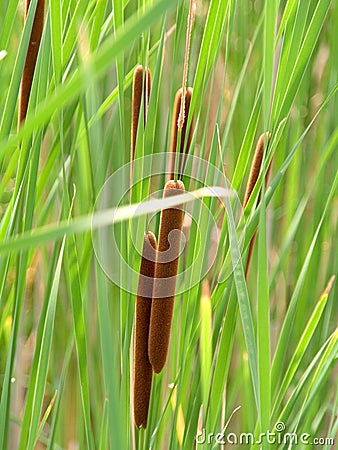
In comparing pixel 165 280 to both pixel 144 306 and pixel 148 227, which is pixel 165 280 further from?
pixel 148 227

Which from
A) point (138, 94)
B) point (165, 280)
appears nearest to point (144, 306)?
point (165, 280)

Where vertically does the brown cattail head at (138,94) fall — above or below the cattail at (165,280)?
above

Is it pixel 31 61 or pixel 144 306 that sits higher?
Result: pixel 31 61

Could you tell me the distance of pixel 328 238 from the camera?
3.29 feet

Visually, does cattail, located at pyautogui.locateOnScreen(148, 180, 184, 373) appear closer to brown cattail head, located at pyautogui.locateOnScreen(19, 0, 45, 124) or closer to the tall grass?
the tall grass

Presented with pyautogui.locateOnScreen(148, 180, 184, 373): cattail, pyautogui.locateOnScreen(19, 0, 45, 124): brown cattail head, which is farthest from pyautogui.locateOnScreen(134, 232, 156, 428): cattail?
pyautogui.locateOnScreen(19, 0, 45, 124): brown cattail head

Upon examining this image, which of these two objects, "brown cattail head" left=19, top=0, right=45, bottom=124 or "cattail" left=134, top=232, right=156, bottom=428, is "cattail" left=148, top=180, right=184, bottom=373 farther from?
"brown cattail head" left=19, top=0, right=45, bottom=124

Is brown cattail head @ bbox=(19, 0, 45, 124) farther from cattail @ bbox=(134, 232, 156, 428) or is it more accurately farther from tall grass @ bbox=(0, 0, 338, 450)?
cattail @ bbox=(134, 232, 156, 428)

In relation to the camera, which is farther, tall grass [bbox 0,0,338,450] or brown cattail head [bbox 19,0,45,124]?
brown cattail head [bbox 19,0,45,124]

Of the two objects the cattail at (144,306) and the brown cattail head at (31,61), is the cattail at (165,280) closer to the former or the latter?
the cattail at (144,306)

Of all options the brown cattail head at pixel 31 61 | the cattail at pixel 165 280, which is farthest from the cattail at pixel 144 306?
the brown cattail head at pixel 31 61

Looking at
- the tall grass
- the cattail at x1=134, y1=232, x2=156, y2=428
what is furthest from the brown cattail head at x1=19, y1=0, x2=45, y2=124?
the cattail at x1=134, y1=232, x2=156, y2=428

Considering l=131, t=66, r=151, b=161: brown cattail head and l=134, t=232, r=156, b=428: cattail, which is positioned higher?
l=131, t=66, r=151, b=161: brown cattail head

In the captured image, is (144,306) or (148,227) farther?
(148,227)
